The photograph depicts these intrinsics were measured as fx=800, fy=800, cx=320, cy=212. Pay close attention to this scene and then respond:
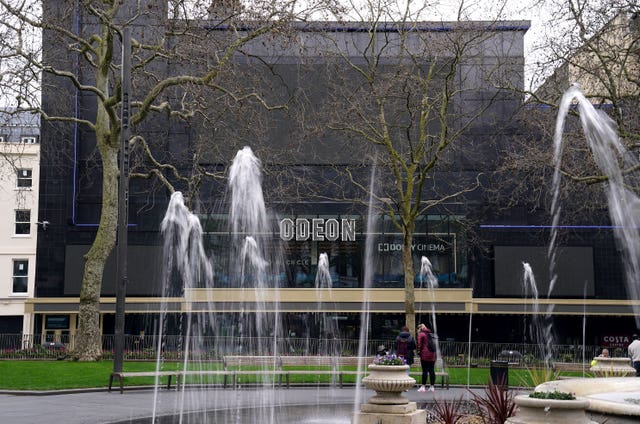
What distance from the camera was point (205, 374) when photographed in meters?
25.1

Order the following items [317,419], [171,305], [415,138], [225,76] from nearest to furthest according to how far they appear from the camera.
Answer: [317,419], [225,76], [415,138], [171,305]

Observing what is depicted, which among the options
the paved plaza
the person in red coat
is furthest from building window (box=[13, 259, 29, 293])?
the person in red coat

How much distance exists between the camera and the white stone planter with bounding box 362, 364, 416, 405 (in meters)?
13.1

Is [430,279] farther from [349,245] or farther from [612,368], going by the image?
[612,368]

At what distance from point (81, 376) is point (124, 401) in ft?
15.3

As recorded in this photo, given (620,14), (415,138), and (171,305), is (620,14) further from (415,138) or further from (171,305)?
(171,305)

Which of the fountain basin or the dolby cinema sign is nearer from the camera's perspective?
the fountain basin

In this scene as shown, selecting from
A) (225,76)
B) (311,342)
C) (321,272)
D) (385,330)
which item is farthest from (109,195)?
(385,330)

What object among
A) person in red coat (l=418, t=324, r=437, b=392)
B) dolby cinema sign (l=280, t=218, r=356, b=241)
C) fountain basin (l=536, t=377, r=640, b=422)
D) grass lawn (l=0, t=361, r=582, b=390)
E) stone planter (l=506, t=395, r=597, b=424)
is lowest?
grass lawn (l=0, t=361, r=582, b=390)

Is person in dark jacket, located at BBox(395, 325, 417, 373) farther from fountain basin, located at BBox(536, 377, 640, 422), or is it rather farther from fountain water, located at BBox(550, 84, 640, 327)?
fountain basin, located at BBox(536, 377, 640, 422)

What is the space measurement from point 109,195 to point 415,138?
2019 centimetres

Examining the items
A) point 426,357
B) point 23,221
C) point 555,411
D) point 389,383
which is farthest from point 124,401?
point 23,221

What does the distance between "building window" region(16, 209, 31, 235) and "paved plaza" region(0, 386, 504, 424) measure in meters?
32.4

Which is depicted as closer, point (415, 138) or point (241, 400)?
point (241, 400)
